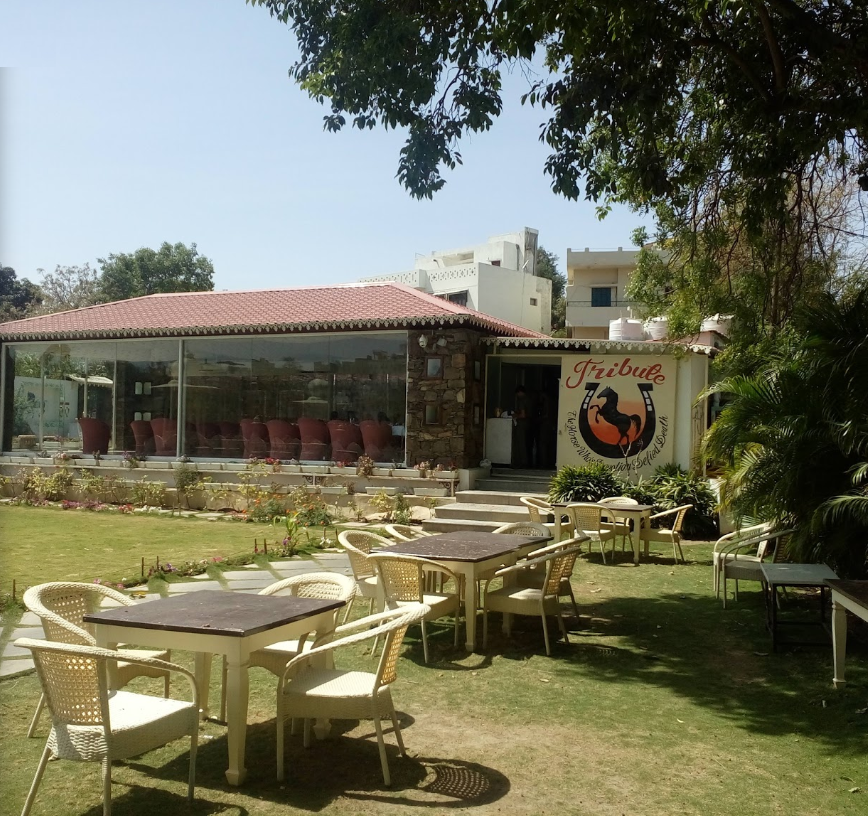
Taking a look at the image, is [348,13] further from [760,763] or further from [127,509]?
[127,509]

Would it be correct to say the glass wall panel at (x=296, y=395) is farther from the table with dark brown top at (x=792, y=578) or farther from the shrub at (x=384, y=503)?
the table with dark brown top at (x=792, y=578)

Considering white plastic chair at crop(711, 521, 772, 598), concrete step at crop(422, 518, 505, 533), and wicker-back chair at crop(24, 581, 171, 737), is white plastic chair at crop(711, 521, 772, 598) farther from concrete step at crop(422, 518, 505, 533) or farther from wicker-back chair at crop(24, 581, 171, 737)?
wicker-back chair at crop(24, 581, 171, 737)

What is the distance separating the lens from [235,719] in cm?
420

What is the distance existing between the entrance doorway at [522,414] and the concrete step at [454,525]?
3674mm

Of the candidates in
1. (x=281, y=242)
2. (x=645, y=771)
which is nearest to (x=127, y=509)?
(x=281, y=242)

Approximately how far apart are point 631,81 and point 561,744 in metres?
6.32

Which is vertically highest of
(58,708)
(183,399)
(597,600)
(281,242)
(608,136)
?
(608,136)

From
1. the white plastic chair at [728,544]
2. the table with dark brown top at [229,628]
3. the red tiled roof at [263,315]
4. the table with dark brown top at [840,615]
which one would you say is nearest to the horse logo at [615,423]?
the red tiled roof at [263,315]

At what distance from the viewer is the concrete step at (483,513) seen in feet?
Result: 48.5

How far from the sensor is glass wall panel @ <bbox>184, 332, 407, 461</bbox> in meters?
17.8

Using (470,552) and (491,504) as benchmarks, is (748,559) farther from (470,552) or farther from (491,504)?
(491,504)

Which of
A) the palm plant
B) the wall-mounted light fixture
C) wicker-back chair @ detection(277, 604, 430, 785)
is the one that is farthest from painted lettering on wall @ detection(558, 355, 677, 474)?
wicker-back chair @ detection(277, 604, 430, 785)

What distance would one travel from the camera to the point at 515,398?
19.5 metres

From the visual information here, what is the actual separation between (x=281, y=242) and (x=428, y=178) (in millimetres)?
2708
